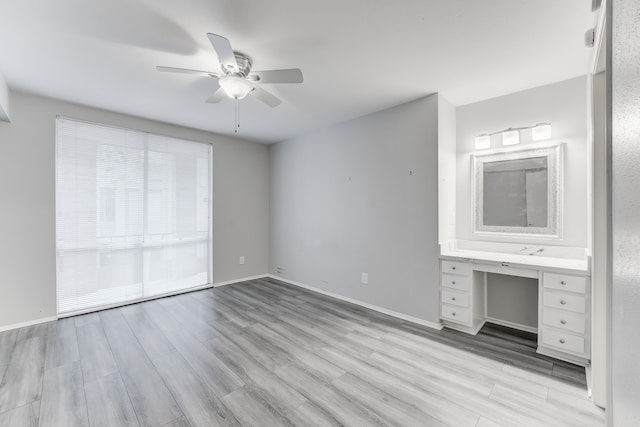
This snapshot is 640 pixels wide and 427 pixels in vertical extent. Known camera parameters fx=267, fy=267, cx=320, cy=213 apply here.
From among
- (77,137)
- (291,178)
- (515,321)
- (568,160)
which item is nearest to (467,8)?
(568,160)

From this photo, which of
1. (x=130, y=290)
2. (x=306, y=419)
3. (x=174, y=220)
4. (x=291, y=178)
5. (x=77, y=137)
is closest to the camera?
(x=306, y=419)

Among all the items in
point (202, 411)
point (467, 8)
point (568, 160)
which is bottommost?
point (202, 411)

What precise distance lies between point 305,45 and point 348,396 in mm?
2653

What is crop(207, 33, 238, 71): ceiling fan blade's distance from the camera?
1.65m

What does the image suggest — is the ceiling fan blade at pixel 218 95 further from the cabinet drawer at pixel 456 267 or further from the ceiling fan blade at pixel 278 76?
the cabinet drawer at pixel 456 267

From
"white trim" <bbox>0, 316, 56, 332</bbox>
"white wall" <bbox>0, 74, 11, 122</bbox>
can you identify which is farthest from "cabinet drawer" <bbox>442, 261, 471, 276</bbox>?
"white wall" <bbox>0, 74, 11, 122</bbox>

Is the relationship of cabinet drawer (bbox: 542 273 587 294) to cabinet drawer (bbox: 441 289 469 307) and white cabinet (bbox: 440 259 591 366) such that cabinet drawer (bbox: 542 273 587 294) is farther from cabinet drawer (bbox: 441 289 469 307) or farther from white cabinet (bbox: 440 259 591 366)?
cabinet drawer (bbox: 441 289 469 307)

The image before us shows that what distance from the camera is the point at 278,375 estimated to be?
2.13 metres

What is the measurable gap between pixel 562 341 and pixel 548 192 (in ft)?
4.70

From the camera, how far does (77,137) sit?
3.37m

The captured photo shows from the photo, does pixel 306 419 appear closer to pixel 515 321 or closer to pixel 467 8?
pixel 515 321

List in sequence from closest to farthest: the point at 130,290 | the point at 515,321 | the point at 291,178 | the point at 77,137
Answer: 1. the point at 515,321
2. the point at 77,137
3. the point at 130,290
4. the point at 291,178

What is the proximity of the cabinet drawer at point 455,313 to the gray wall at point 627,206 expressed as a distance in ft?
6.20

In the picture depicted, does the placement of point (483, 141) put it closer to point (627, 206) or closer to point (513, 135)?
point (513, 135)
